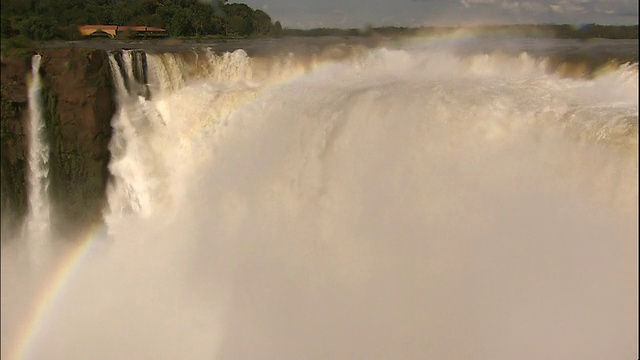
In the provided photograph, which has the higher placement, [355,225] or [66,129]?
[66,129]

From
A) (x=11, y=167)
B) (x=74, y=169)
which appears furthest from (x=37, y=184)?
(x=74, y=169)

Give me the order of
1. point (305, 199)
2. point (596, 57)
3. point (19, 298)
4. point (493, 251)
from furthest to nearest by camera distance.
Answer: point (596, 57)
point (19, 298)
point (305, 199)
point (493, 251)

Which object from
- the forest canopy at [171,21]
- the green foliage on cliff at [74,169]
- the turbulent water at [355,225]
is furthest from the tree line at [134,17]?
the turbulent water at [355,225]

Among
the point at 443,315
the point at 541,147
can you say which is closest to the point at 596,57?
the point at 541,147

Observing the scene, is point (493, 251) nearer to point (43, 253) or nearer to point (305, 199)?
point (305, 199)

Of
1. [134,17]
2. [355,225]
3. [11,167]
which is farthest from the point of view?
[134,17]

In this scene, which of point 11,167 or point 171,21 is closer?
point 11,167

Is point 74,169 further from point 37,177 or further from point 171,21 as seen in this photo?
point 171,21
